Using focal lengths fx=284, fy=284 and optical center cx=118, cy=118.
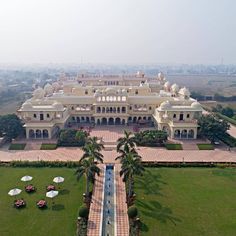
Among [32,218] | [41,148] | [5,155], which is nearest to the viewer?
[32,218]

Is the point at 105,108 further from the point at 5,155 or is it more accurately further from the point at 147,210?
the point at 147,210

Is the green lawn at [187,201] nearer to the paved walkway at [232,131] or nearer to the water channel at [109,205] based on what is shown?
the water channel at [109,205]

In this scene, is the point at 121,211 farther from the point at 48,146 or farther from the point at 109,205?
the point at 48,146

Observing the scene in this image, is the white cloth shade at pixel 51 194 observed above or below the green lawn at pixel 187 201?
above

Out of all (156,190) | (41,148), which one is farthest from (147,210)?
(41,148)

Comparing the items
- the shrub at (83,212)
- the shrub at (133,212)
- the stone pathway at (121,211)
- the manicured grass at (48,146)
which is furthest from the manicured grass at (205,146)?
the shrub at (83,212)

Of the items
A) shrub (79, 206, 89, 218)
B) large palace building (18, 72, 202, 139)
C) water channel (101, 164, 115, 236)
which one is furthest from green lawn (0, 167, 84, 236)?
large palace building (18, 72, 202, 139)
